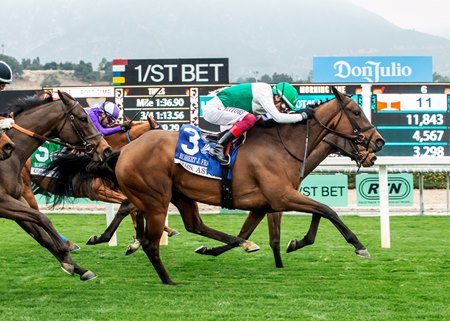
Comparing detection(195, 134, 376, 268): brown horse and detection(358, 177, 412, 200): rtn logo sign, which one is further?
detection(358, 177, 412, 200): rtn logo sign

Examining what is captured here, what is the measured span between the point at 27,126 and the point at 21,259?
1837 millimetres

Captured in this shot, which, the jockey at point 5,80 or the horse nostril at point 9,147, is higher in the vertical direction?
the jockey at point 5,80

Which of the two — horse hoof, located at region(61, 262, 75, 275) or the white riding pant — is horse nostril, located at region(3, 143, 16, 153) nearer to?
horse hoof, located at region(61, 262, 75, 275)

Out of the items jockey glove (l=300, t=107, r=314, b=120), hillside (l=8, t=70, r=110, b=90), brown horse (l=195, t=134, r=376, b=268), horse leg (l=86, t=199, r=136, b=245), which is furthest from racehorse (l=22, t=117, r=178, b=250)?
hillside (l=8, t=70, r=110, b=90)

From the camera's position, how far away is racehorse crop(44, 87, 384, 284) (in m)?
6.03

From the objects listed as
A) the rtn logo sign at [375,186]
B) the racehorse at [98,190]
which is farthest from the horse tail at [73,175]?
the rtn logo sign at [375,186]

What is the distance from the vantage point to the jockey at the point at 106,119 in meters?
8.23

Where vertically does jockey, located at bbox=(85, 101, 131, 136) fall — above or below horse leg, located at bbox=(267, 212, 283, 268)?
above

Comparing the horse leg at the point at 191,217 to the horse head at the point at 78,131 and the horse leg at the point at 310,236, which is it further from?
the horse head at the point at 78,131

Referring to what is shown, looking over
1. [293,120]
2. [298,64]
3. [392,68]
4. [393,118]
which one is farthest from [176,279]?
[298,64]

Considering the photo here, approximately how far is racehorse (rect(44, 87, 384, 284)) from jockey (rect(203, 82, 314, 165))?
129mm

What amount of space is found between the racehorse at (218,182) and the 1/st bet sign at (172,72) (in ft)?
22.3

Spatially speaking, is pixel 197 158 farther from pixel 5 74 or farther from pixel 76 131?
pixel 5 74

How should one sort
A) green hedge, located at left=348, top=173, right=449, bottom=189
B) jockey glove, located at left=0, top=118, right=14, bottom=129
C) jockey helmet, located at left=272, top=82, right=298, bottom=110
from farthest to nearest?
green hedge, located at left=348, top=173, right=449, bottom=189, jockey helmet, located at left=272, top=82, right=298, bottom=110, jockey glove, located at left=0, top=118, right=14, bottom=129
